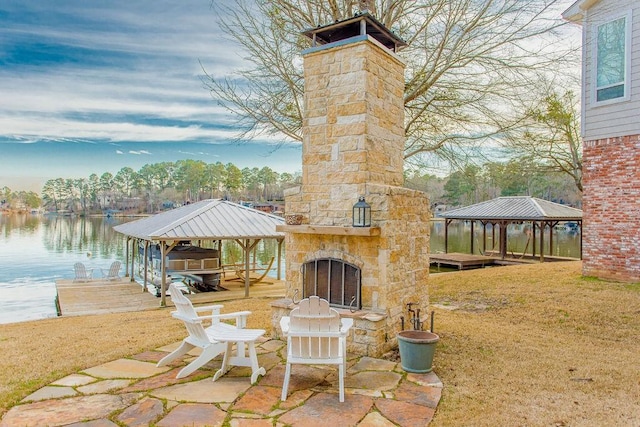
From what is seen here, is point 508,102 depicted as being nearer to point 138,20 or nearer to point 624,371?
point 624,371

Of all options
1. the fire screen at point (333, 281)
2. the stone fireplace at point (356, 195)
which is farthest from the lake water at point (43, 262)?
the stone fireplace at point (356, 195)

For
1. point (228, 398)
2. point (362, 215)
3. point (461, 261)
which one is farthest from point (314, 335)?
point (461, 261)

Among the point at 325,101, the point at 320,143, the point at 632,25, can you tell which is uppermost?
the point at 632,25

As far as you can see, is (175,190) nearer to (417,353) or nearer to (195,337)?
(195,337)

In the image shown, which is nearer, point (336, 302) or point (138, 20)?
point (336, 302)

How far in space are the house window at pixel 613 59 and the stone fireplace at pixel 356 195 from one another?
6.24 m

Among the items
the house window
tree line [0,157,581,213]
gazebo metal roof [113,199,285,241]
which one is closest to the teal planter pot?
gazebo metal roof [113,199,285,241]

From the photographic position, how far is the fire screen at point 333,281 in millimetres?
5082

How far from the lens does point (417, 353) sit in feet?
13.9

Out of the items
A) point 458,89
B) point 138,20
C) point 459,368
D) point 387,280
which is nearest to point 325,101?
point 387,280

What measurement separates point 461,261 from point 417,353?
49.1ft

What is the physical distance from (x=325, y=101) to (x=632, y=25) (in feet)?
25.4

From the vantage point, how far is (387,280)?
4910 millimetres

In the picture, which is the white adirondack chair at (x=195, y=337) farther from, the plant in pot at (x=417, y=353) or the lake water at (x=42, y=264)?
the lake water at (x=42, y=264)
